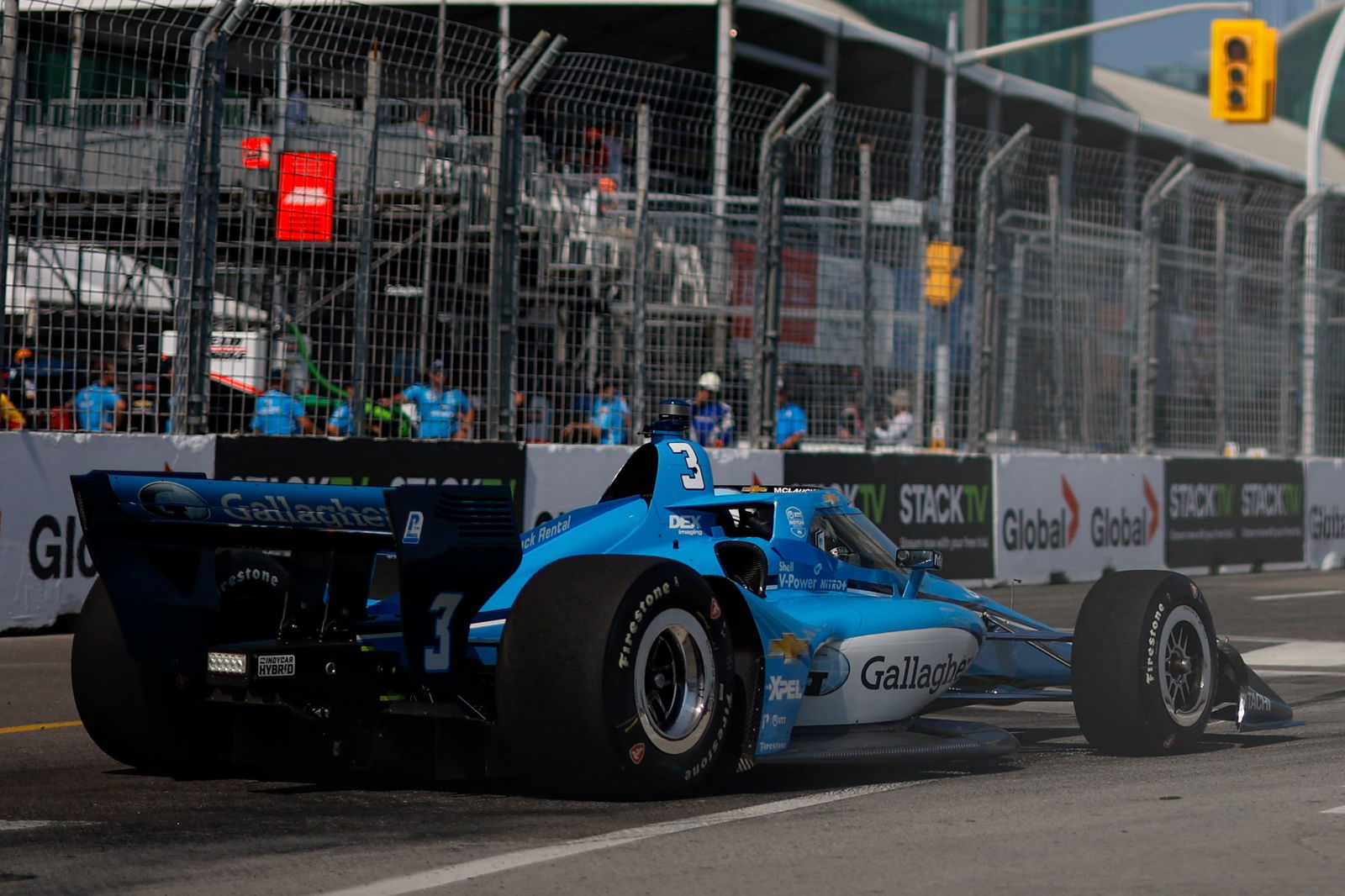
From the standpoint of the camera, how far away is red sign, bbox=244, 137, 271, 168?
1204 centimetres

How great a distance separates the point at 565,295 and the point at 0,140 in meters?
4.46

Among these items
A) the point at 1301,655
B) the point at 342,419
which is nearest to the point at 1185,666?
the point at 1301,655

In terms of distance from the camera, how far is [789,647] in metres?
6.35

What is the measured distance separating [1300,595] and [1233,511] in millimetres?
3368

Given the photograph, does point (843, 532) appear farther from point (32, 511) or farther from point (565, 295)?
point (565, 295)

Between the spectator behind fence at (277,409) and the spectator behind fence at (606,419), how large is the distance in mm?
2625

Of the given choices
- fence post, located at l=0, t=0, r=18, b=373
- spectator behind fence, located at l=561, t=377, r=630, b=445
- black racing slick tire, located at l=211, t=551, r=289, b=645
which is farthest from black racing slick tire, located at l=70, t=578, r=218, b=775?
spectator behind fence, located at l=561, t=377, r=630, b=445

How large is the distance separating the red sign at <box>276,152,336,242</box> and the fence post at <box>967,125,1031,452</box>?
7009mm

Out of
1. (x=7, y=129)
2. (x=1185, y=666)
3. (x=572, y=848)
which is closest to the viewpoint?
(x=572, y=848)

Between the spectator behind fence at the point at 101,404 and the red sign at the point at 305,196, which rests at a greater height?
the red sign at the point at 305,196

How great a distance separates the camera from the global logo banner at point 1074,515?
1727cm

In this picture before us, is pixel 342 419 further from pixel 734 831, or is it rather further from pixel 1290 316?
pixel 1290 316

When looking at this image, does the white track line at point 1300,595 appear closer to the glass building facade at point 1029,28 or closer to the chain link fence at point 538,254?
the chain link fence at point 538,254

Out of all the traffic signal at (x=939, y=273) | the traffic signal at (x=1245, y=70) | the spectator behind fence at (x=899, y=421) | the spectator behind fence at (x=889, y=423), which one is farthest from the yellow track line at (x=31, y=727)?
the traffic signal at (x=1245, y=70)
